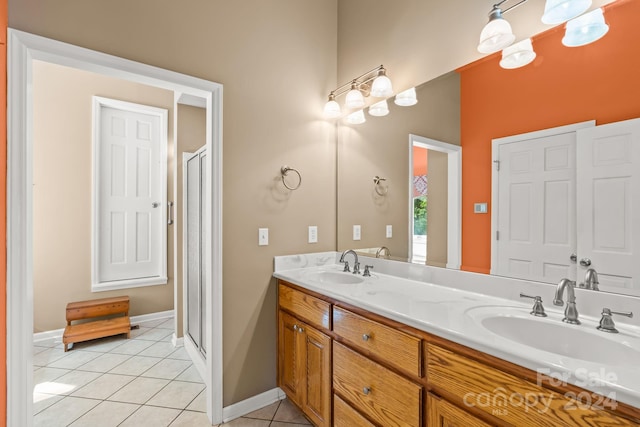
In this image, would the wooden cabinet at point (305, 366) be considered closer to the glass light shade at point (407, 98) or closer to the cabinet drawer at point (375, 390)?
→ the cabinet drawer at point (375, 390)

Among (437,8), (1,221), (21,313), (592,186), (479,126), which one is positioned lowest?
(21,313)

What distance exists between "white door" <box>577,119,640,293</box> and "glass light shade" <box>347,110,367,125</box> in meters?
1.31

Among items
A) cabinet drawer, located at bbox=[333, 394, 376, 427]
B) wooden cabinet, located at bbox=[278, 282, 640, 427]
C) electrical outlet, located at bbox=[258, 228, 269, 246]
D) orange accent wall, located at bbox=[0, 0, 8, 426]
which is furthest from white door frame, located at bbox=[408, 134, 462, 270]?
orange accent wall, located at bbox=[0, 0, 8, 426]

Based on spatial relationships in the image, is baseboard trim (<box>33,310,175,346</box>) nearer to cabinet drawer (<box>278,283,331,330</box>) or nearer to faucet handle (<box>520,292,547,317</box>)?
cabinet drawer (<box>278,283,331,330</box>)

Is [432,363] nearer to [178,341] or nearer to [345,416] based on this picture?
[345,416]

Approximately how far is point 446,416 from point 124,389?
2.24 meters

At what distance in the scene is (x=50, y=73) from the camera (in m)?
3.08

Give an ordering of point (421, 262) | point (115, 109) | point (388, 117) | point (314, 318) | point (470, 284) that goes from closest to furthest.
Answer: point (470, 284) → point (314, 318) → point (421, 262) → point (388, 117) → point (115, 109)

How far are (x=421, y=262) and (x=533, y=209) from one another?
0.67 metres

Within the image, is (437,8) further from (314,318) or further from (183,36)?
(314,318)

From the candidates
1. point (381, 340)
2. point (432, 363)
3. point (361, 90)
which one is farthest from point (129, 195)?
point (432, 363)

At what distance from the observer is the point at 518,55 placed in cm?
140

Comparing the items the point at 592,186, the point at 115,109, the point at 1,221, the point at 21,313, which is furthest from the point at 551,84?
the point at 115,109

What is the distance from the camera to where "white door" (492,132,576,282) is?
124 centimetres
